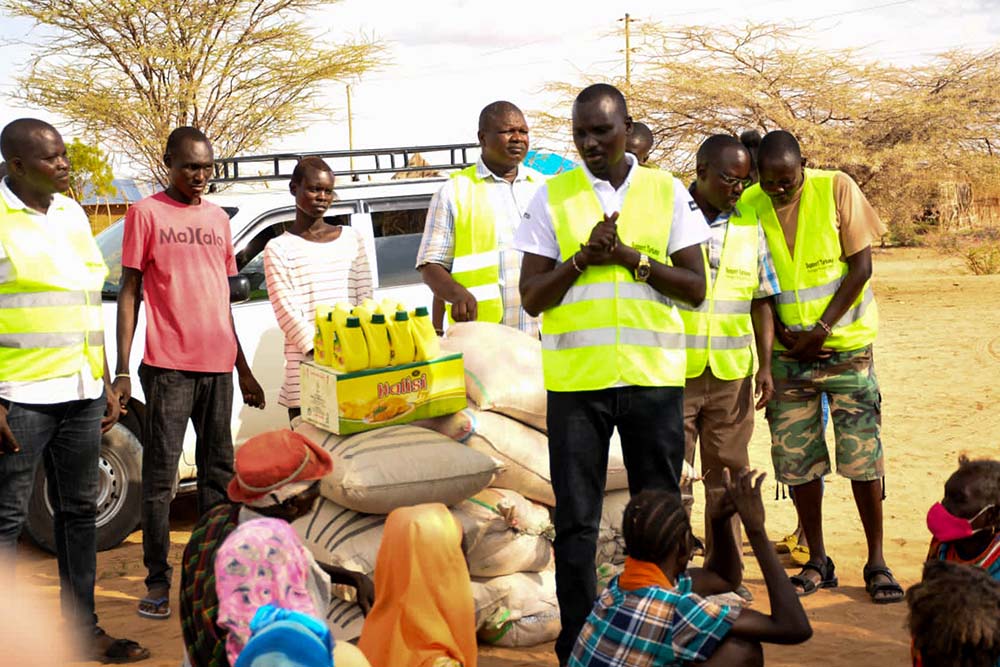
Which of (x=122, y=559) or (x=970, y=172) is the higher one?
(x=970, y=172)

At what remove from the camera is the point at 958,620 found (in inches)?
121

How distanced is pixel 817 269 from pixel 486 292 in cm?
161

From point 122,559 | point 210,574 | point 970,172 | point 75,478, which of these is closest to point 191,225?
point 75,478

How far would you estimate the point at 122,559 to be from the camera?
6535 millimetres

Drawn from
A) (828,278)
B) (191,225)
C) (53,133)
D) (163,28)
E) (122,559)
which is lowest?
(122,559)

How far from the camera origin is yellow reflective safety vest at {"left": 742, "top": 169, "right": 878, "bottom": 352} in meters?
5.69

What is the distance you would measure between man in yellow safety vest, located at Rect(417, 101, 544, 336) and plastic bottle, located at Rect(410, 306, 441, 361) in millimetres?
490

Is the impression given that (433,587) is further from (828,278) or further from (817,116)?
(817,116)

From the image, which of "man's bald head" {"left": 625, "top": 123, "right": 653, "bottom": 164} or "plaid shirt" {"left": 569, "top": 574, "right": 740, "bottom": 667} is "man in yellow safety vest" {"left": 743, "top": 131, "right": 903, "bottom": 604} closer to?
"man's bald head" {"left": 625, "top": 123, "right": 653, "bottom": 164}

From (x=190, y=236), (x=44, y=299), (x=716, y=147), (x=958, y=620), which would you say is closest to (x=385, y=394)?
(x=190, y=236)

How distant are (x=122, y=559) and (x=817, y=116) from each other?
71.4 ft

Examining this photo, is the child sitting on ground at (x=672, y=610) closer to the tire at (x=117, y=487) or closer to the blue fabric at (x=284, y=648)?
the blue fabric at (x=284, y=648)

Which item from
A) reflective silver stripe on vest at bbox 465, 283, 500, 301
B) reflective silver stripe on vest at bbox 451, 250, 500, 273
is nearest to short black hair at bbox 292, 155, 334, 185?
reflective silver stripe on vest at bbox 451, 250, 500, 273

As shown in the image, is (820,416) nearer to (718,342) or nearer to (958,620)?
(718,342)
